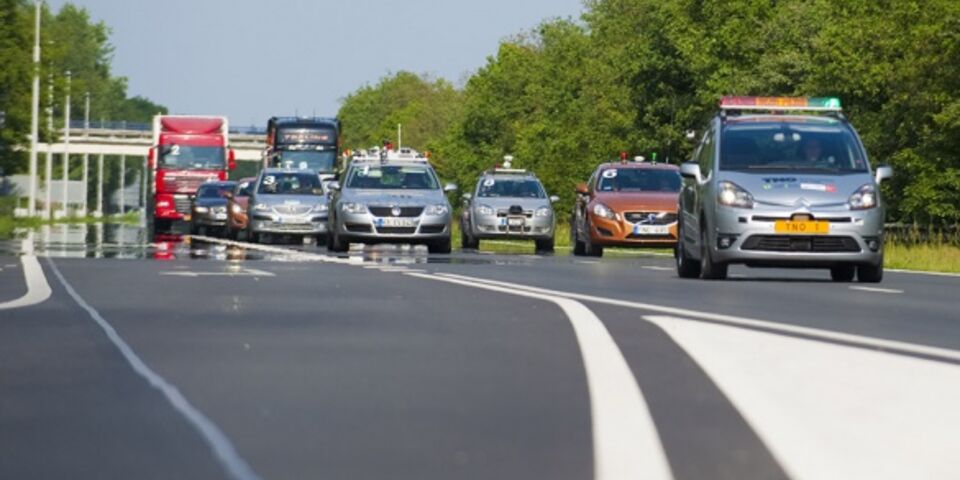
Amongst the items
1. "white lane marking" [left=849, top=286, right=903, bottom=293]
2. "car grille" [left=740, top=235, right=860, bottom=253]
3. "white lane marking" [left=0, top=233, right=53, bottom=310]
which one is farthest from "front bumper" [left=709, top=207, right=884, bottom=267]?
"white lane marking" [left=0, top=233, right=53, bottom=310]

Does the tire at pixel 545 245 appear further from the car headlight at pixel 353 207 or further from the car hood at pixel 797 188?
the car hood at pixel 797 188

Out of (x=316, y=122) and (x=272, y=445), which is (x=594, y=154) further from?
(x=272, y=445)

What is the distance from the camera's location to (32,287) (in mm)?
20172

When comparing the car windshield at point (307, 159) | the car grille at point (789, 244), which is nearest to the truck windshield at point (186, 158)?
the car windshield at point (307, 159)

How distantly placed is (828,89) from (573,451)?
61.4m

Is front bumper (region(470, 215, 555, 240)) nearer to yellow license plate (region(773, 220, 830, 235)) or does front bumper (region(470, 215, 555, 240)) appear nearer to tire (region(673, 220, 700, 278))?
tire (region(673, 220, 700, 278))

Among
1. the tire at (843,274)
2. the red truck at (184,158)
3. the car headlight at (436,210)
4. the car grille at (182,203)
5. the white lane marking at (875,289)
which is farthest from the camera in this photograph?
the red truck at (184,158)

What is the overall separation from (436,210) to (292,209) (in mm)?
10591

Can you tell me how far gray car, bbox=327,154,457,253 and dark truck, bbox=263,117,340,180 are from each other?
27463 millimetres

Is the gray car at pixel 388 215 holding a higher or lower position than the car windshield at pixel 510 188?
lower

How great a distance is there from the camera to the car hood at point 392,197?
129ft

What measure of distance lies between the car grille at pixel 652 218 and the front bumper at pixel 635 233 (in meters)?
0.06

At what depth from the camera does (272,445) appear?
25.8 ft

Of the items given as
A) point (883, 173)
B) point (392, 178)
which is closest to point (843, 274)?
point (883, 173)
